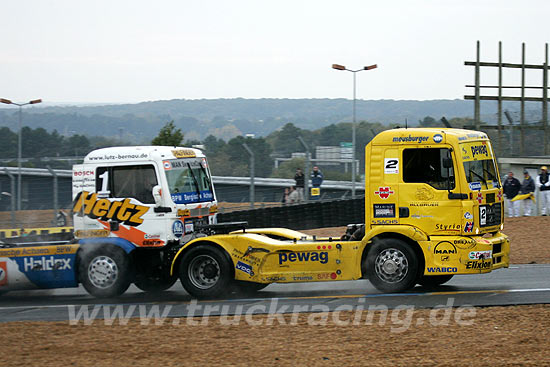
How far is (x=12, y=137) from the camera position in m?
27.4

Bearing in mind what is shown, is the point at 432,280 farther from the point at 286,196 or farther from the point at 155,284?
the point at 286,196

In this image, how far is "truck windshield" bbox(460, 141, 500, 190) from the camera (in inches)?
426

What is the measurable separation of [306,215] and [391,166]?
10.8m

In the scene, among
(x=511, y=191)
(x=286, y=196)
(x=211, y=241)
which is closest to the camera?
(x=211, y=241)

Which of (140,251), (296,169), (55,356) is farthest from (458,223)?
(296,169)

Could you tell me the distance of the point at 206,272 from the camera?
37.7 feet

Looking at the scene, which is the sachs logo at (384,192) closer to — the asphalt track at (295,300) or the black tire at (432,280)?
the asphalt track at (295,300)

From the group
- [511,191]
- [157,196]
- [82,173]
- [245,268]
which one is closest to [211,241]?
[245,268]

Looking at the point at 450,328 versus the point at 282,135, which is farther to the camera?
the point at 282,135

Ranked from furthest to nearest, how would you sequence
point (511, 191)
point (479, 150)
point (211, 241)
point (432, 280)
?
point (511, 191) < point (432, 280) < point (211, 241) < point (479, 150)

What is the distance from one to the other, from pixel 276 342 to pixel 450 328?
2.03 m

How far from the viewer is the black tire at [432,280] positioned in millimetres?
11914

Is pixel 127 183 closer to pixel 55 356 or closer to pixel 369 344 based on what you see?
pixel 55 356

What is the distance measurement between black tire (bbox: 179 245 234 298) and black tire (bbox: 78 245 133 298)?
3.16ft
